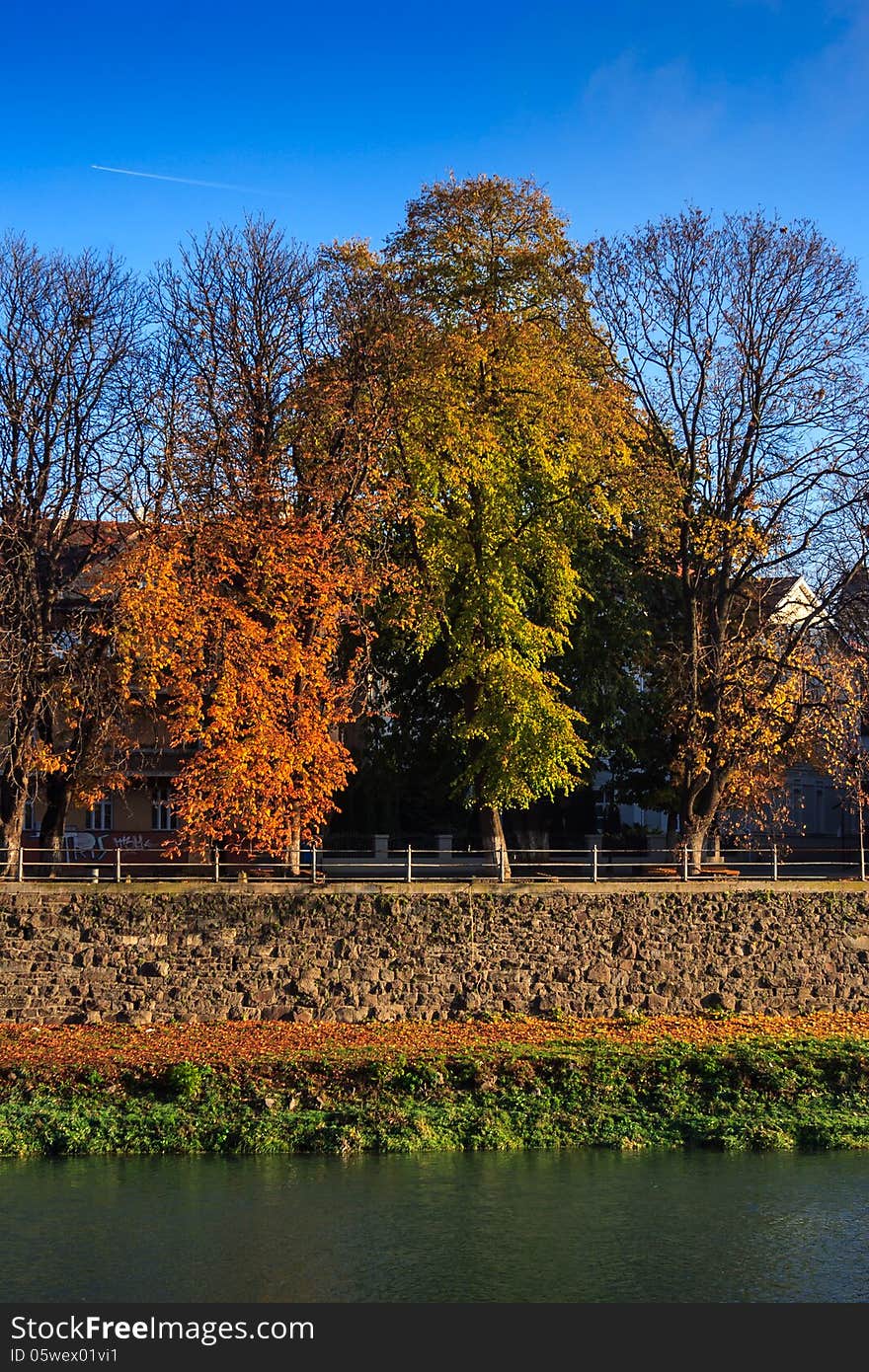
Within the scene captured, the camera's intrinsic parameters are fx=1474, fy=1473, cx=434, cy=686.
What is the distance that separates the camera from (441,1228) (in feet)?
55.0

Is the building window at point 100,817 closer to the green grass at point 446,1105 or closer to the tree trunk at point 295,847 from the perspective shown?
the tree trunk at point 295,847

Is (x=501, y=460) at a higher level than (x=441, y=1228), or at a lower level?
higher

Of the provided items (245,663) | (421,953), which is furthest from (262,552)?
(421,953)

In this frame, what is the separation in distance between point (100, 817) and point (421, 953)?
13.9 m

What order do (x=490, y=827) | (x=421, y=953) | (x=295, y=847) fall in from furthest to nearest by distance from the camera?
1. (x=490, y=827)
2. (x=295, y=847)
3. (x=421, y=953)

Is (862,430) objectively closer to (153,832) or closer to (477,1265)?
(153,832)

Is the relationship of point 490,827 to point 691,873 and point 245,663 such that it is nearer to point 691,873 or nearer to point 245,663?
point 691,873

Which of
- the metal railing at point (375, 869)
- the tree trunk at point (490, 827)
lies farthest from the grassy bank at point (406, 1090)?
the tree trunk at point (490, 827)

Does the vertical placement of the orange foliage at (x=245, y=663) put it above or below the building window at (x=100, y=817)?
above

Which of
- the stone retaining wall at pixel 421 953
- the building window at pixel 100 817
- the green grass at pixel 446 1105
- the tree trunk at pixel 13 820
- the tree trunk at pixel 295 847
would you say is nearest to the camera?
the green grass at pixel 446 1105

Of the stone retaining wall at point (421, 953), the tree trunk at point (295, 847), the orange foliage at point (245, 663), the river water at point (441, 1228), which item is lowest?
the river water at point (441, 1228)

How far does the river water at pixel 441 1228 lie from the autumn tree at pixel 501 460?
1278cm

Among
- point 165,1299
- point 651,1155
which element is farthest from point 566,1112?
point 165,1299

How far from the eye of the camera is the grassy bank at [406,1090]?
20312mm
